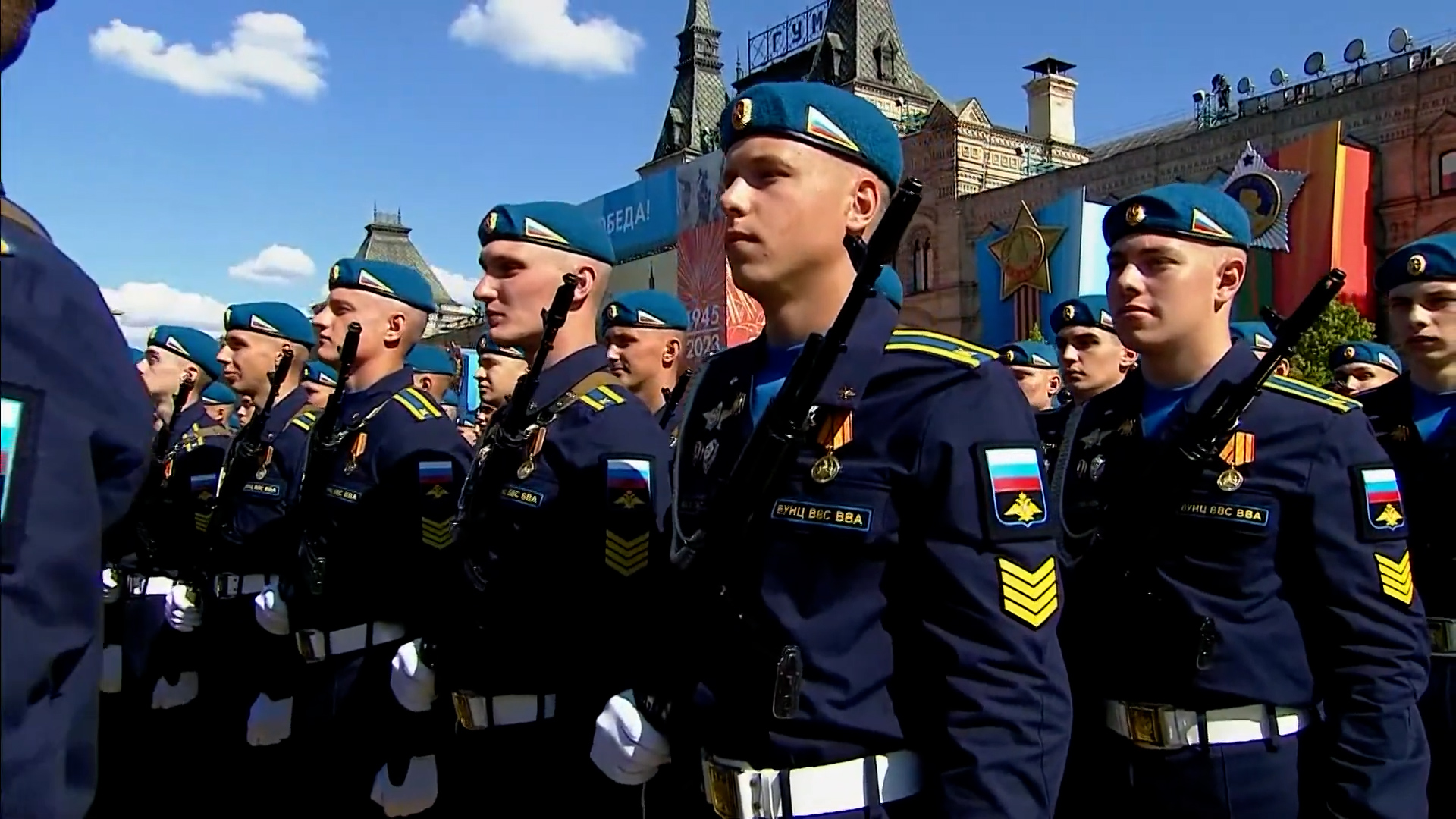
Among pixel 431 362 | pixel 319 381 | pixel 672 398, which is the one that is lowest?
pixel 672 398

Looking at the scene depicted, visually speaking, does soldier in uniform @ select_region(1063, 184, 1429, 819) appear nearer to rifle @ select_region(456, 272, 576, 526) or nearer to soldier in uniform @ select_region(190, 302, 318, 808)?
rifle @ select_region(456, 272, 576, 526)

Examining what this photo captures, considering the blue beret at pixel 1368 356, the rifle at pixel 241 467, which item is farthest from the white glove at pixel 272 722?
the blue beret at pixel 1368 356

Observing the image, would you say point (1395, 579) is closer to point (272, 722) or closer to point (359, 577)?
point (359, 577)

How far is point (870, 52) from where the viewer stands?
143 feet

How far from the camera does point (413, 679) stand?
3.50 m

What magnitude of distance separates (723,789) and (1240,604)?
1389 millimetres

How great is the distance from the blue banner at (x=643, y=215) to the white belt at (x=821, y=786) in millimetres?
32999

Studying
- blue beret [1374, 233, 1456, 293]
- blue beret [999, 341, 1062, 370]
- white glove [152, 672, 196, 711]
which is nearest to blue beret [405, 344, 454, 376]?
white glove [152, 672, 196, 711]

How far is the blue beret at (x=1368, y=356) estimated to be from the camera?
24.7 ft

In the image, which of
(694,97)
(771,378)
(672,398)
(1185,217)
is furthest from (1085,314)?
(694,97)

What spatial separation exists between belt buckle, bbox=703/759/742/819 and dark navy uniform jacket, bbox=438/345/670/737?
1.00 meters

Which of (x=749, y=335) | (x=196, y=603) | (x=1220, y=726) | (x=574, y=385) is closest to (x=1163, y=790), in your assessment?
(x=1220, y=726)

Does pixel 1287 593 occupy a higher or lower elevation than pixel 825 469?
lower

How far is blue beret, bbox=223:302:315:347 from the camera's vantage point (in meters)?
6.02
